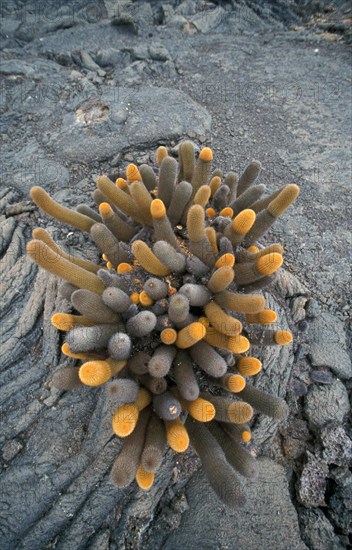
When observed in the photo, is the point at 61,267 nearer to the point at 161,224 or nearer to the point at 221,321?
the point at 161,224

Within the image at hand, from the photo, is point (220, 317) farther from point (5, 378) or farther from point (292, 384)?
point (5, 378)

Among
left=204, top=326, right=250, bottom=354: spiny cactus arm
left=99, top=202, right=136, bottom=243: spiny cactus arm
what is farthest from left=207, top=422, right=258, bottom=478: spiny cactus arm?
left=99, top=202, right=136, bottom=243: spiny cactus arm

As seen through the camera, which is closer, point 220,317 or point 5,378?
point 220,317

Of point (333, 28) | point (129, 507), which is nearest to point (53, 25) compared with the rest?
point (333, 28)

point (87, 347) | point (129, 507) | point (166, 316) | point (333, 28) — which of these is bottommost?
point (129, 507)

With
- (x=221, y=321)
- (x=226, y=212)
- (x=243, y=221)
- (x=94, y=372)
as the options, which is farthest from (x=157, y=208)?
(x=94, y=372)

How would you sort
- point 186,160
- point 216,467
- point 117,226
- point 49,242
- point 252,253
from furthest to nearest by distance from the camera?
point 186,160 < point 117,226 < point 252,253 < point 49,242 < point 216,467
